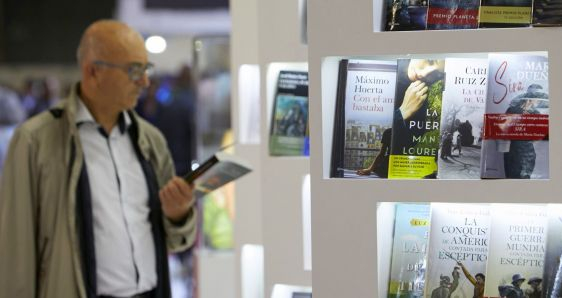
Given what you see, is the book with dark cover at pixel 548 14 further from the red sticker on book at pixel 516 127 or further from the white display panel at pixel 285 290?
the white display panel at pixel 285 290

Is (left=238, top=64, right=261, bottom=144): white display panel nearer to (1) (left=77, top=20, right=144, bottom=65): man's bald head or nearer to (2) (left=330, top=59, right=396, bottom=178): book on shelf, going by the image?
(1) (left=77, top=20, right=144, bottom=65): man's bald head

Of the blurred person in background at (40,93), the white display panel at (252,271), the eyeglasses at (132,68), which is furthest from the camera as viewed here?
the blurred person in background at (40,93)

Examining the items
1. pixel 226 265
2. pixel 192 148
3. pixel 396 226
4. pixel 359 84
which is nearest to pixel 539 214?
pixel 396 226

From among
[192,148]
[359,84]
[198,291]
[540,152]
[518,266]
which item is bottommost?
[198,291]

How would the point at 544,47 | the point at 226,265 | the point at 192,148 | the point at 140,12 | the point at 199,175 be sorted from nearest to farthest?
1. the point at 544,47
2. the point at 199,175
3. the point at 226,265
4. the point at 192,148
5. the point at 140,12

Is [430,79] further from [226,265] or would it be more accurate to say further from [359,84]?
[226,265]

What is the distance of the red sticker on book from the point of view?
7.52 ft

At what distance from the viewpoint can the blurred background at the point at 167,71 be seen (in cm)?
582

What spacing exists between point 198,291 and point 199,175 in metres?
2.52

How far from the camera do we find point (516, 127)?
2.30 m

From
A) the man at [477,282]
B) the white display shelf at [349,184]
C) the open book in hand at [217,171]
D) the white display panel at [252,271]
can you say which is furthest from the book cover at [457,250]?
the white display panel at [252,271]

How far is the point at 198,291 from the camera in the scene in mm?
5637

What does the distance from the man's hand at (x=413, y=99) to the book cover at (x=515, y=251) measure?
14.4 inches

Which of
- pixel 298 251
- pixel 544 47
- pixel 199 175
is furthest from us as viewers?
pixel 298 251
